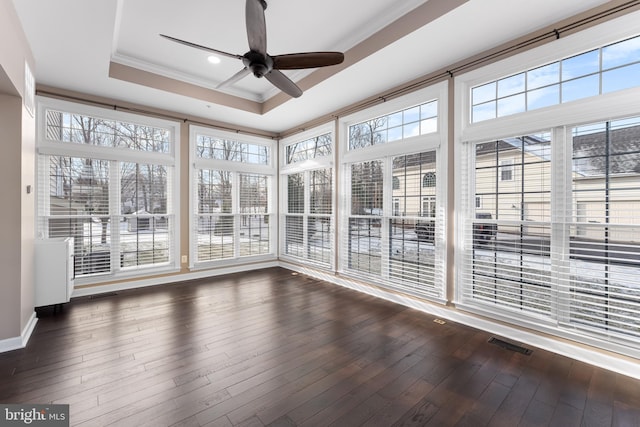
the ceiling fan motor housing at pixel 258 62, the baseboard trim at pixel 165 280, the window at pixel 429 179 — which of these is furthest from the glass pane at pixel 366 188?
the baseboard trim at pixel 165 280

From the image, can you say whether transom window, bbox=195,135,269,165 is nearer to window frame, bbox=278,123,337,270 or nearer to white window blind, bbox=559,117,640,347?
window frame, bbox=278,123,337,270

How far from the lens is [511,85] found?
3.03m

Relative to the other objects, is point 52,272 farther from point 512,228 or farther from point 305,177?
point 512,228

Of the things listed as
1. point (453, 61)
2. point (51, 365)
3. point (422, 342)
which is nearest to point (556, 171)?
point (453, 61)

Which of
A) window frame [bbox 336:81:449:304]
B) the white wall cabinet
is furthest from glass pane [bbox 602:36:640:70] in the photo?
the white wall cabinet

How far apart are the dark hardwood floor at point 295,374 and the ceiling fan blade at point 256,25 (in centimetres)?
265

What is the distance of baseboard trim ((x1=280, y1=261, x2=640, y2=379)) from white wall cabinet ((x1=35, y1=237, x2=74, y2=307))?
3.94 m

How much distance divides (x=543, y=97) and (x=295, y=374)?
3419 millimetres

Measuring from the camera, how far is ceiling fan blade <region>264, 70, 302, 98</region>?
275 centimetres

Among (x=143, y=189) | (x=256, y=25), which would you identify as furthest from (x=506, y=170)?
(x=143, y=189)

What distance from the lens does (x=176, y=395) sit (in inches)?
79.3

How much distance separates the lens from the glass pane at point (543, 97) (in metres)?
2.72

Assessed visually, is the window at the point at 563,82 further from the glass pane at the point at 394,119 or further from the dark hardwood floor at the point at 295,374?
the dark hardwood floor at the point at 295,374

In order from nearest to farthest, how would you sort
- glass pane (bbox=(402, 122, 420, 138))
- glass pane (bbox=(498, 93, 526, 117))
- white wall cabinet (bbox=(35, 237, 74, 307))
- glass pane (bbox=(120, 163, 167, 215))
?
glass pane (bbox=(498, 93, 526, 117)) → white wall cabinet (bbox=(35, 237, 74, 307)) → glass pane (bbox=(402, 122, 420, 138)) → glass pane (bbox=(120, 163, 167, 215))
